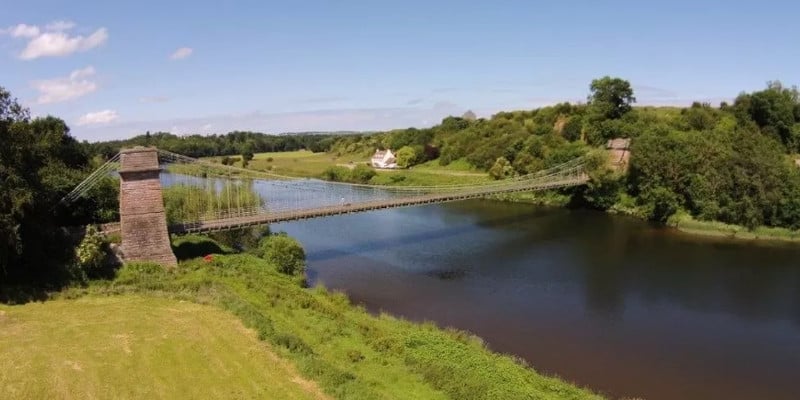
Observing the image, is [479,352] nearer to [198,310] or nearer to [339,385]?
[339,385]

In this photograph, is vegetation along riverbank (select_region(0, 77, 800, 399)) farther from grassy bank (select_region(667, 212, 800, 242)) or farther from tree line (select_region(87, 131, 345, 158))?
tree line (select_region(87, 131, 345, 158))

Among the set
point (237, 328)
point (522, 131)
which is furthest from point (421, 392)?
point (522, 131)

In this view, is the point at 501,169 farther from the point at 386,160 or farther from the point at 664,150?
the point at 386,160

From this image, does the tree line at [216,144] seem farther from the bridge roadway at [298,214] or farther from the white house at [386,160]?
the bridge roadway at [298,214]

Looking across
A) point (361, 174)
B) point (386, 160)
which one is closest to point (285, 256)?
point (361, 174)

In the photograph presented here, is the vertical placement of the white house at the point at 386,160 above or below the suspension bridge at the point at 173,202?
above

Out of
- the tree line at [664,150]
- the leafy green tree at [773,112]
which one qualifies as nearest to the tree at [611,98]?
the tree line at [664,150]

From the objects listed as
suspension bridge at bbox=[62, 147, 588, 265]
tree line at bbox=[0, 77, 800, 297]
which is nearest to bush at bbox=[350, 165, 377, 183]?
tree line at bbox=[0, 77, 800, 297]
